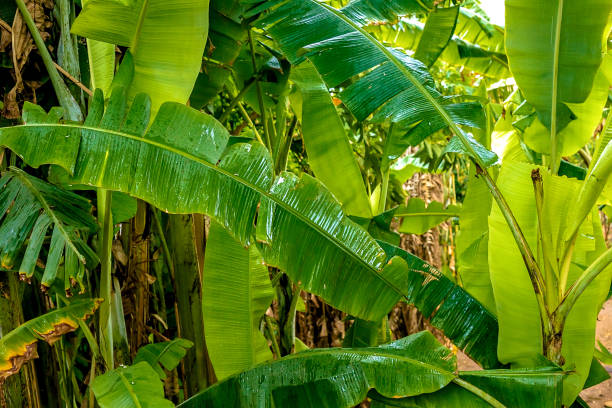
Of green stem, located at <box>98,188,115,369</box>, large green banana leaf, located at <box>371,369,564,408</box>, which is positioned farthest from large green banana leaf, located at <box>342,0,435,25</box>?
large green banana leaf, located at <box>371,369,564,408</box>

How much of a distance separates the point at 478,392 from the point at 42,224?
982 mm

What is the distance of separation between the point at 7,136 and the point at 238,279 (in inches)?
24.5

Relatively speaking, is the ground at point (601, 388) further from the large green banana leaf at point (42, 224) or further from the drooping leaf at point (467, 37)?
the large green banana leaf at point (42, 224)

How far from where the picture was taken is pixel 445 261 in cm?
541

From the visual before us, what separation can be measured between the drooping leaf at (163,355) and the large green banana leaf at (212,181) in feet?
1.58

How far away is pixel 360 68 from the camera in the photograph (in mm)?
1403

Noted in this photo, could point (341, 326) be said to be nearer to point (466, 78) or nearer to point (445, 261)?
point (445, 261)

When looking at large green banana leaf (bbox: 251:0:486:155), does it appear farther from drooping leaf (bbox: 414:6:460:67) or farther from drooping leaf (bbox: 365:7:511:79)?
drooping leaf (bbox: 365:7:511:79)

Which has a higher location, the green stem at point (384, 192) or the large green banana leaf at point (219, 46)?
the large green banana leaf at point (219, 46)

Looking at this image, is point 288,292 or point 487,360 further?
point 288,292

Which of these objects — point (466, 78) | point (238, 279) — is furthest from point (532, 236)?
point (466, 78)

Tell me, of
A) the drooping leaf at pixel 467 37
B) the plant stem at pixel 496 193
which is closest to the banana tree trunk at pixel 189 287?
the plant stem at pixel 496 193

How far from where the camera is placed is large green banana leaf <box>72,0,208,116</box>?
3.95ft

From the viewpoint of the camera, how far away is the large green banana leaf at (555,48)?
1361 mm
